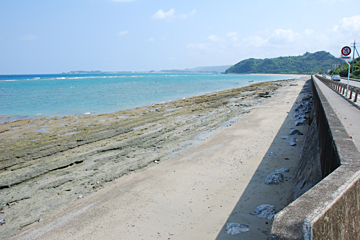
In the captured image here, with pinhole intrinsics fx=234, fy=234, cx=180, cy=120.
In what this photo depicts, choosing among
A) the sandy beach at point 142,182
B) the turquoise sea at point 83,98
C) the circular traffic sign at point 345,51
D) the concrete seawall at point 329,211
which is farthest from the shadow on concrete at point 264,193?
the turquoise sea at point 83,98

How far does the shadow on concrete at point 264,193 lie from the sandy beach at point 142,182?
22 millimetres

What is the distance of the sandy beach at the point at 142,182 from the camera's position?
520cm

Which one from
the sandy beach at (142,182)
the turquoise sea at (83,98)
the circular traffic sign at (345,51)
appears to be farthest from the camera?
the turquoise sea at (83,98)

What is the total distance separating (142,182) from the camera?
24.0ft

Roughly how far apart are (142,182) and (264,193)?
358 cm

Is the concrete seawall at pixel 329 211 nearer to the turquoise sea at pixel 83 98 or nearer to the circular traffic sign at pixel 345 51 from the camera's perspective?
the circular traffic sign at pixel 345 51

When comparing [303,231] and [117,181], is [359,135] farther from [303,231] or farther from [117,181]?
[117,181]

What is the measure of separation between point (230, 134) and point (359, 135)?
20.5 ft

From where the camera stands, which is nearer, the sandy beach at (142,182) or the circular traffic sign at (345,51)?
the sandy beach at (142,182)

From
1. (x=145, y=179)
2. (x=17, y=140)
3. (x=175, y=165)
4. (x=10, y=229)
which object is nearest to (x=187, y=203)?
(x=145, y=179)

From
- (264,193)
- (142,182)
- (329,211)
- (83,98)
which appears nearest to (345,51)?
(264,193)

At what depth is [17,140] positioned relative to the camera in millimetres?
12773

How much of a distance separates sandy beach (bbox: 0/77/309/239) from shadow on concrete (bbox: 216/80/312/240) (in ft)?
0.07

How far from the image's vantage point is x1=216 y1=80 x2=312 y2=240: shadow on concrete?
4.59 meters
